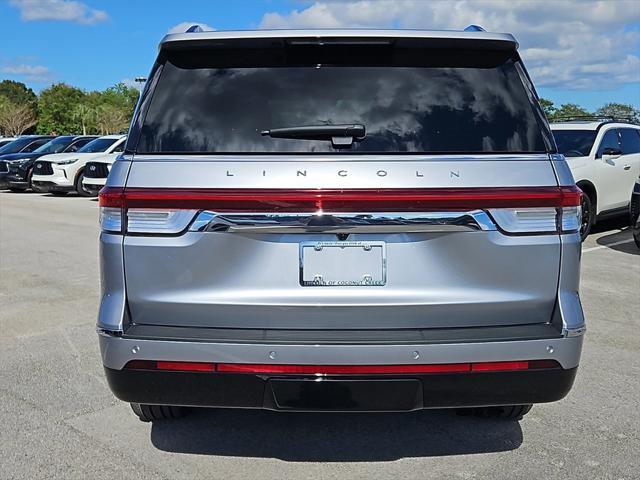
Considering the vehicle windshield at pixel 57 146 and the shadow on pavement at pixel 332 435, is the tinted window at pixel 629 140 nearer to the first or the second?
the shadow on pavement at pixel 332 435

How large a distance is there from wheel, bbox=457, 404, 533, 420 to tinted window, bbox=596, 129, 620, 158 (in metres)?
8.22

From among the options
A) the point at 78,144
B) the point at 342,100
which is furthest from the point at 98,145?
the point at 342,100

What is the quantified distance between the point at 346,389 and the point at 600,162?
945 cm

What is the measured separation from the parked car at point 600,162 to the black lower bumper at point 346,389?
27.3ft

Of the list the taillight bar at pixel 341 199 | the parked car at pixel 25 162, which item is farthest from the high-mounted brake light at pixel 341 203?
the parked car at pixel 25 162

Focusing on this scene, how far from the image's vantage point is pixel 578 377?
461 centimetres

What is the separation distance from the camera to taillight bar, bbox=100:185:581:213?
2.75 metres

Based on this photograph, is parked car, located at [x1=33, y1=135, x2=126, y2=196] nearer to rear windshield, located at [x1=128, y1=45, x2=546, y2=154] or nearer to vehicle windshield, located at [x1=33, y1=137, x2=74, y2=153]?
vehicle windshield, located at [x1=33, y1=137, x2=74, y2=153]

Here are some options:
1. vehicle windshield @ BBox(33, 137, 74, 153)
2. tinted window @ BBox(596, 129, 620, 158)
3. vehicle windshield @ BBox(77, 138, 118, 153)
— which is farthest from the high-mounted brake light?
vehicle windshield @ BBox(33, 137, 74, 153)

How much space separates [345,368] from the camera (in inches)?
109

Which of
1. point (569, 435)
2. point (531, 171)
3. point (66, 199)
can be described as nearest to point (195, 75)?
point (531, 171)

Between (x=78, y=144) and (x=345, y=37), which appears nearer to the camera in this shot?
(x=345, y=37)

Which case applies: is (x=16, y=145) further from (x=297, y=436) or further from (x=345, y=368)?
(x=345, y=368)

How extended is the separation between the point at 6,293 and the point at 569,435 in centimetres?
582
